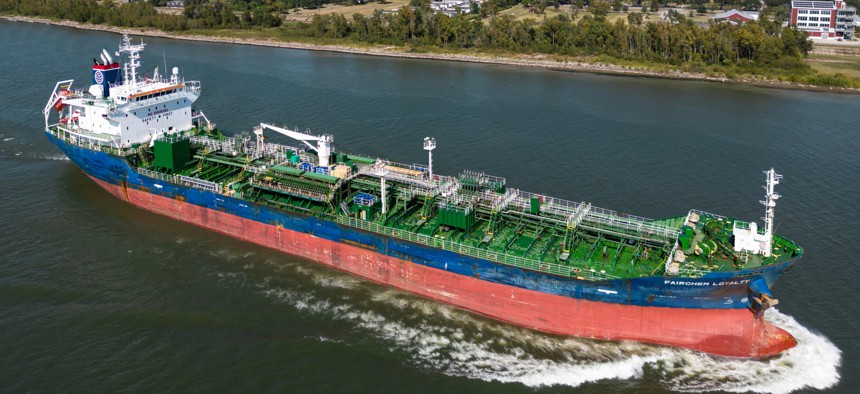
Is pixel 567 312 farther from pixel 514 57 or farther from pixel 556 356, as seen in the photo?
pixel 514 57

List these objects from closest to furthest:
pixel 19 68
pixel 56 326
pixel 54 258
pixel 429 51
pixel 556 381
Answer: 1. pixel 556 381
2. pixel 56 326
3. pixel 54 258
4. pixel 19 68
5. pixel 429 51

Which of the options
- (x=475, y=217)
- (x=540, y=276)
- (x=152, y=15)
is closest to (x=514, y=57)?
(x=475, y=217)

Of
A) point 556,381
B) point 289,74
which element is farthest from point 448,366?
point 289,74

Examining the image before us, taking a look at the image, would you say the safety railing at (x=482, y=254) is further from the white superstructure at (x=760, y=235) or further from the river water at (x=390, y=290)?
the white superstructure at (x=760, y=235)

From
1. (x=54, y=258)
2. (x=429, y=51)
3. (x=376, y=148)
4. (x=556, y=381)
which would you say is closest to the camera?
(x=556, y=381)

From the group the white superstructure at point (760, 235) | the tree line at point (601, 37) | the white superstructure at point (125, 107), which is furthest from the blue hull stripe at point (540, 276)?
the tree line at point (601, 37)

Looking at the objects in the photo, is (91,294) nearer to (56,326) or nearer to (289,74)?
(56,326)

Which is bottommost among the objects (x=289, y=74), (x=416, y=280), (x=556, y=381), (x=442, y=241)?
(x=556, y=381)

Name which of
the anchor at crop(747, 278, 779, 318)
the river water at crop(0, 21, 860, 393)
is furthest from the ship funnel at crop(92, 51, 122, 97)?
the anchor at crop(747, 278, 779, 318)
